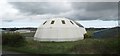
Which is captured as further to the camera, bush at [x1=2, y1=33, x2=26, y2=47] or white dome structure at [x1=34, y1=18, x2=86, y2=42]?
white dome structure at [x1=34, y1=18, x2=86, y2=42]

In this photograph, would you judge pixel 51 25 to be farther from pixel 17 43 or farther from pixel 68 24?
pixel 17 43

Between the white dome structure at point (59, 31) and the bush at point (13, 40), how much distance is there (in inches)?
419

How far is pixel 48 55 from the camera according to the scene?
69.5ft

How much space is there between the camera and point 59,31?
4228cm

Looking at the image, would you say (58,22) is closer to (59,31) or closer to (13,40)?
(59,31)

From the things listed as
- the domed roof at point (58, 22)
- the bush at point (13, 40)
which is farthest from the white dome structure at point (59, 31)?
the bush at point (13, 40)

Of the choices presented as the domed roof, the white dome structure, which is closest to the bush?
the white dome structure

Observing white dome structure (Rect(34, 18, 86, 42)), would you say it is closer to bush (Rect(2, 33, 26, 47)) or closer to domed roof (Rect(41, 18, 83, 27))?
domed roof (Rect(41, 18, 83, 27))

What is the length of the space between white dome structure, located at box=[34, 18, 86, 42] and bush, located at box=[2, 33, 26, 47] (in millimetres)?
10643

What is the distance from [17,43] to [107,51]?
15.1 metres

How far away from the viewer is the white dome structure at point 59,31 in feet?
136

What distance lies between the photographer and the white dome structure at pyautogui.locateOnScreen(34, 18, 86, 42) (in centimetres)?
4153

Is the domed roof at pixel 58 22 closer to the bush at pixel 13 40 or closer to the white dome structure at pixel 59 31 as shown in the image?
the white dome structure at pixel 59 31

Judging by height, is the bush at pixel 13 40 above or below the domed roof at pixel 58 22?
above
